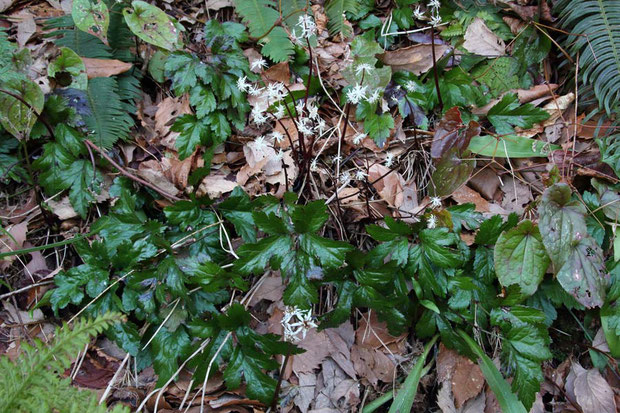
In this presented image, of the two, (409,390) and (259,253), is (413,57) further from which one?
(409,390)

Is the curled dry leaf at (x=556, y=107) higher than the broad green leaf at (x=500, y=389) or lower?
higher

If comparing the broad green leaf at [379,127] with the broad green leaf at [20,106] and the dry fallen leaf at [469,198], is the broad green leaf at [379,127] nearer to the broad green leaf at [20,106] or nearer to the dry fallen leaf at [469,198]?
the dry fallen leaf at [469,198]

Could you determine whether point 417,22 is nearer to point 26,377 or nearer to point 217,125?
point 217,125

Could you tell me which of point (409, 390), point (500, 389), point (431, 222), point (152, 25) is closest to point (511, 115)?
point (431, 222)

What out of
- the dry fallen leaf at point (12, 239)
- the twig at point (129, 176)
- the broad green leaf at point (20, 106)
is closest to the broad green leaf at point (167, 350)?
the twig at point (129, 176)

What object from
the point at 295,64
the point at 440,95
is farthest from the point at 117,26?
the point at 440,95

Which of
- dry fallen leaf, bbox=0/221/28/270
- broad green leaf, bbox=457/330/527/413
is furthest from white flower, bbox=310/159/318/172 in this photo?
dry fallen leaf, bbox=0/221/28/270

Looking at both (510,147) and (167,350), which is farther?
(510,147)
